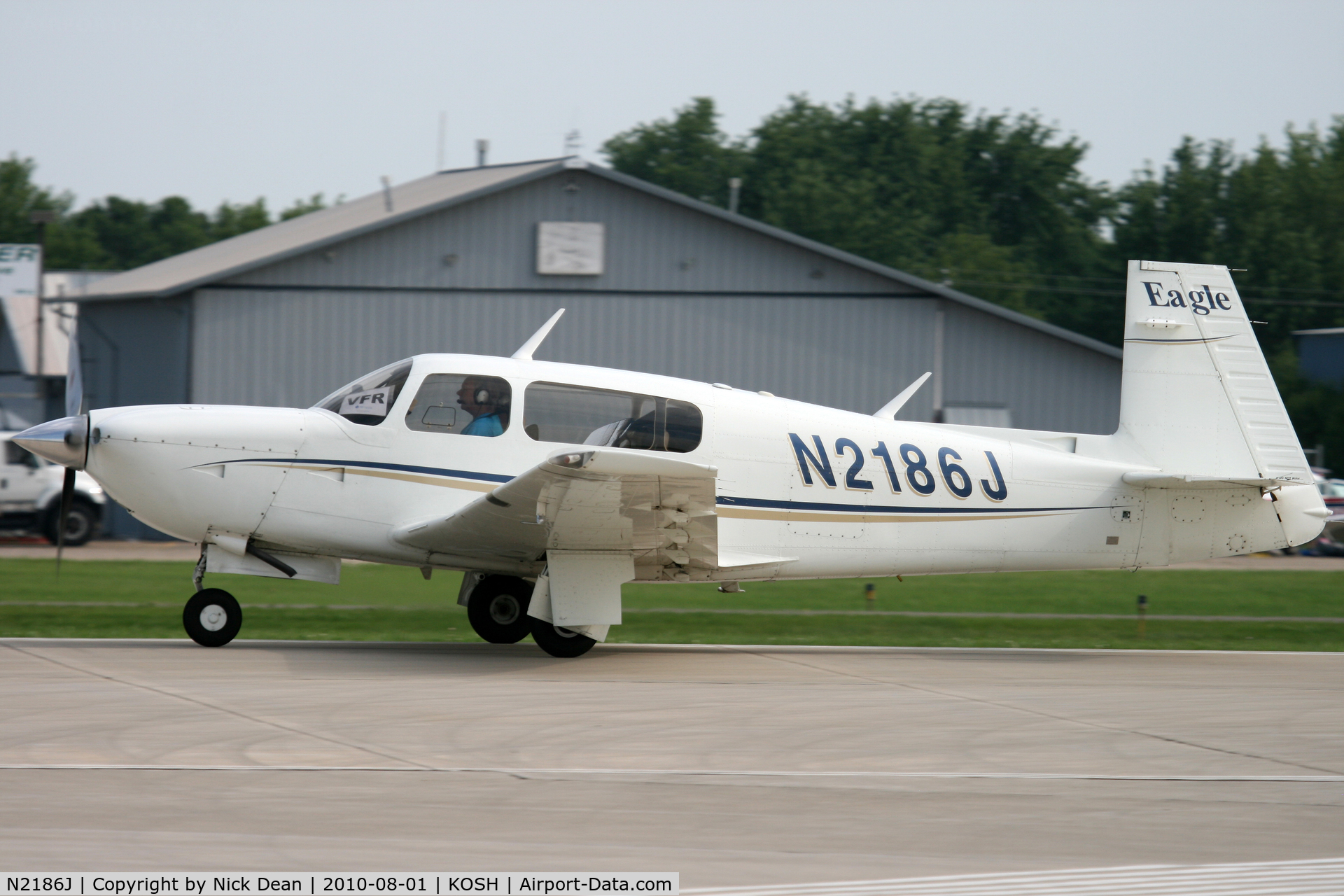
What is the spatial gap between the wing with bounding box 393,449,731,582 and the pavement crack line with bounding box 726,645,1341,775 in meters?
1.05

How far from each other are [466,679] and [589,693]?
3.26 feet

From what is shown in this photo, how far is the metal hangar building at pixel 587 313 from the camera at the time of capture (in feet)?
79.4

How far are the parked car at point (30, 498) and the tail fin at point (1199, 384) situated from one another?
1792cm

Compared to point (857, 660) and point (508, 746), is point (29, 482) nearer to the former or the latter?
point (857, 660)

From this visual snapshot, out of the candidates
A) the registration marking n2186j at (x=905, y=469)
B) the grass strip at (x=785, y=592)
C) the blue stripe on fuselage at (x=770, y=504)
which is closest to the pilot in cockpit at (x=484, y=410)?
the blue stripe on fuselage at (x=770, y=504)

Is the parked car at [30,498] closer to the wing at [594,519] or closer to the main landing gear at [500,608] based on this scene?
the main landing gear at [500,608]

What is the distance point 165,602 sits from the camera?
14945mm

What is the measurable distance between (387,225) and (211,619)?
1489 centimetres

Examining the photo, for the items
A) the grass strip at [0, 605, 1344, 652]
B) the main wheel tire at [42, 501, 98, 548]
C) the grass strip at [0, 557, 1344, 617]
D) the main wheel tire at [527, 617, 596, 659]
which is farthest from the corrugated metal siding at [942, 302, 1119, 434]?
the main wheel tire at [527, 617, 596, 659]

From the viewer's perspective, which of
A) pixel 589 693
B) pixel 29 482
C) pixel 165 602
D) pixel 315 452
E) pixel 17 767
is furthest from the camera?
pixel 29 482

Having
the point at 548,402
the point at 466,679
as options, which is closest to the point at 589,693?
the point at 466,679

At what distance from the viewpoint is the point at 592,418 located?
10445 mm

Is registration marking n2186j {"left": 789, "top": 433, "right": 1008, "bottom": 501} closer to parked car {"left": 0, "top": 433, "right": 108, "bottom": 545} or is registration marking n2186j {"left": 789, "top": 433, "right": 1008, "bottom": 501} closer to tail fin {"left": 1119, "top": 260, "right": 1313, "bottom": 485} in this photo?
tail fin {"left": 1119, "top": 260, "right": 1313, "bottom": 485}

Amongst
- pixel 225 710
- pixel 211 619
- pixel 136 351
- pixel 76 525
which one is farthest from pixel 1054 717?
pixel 136 351
